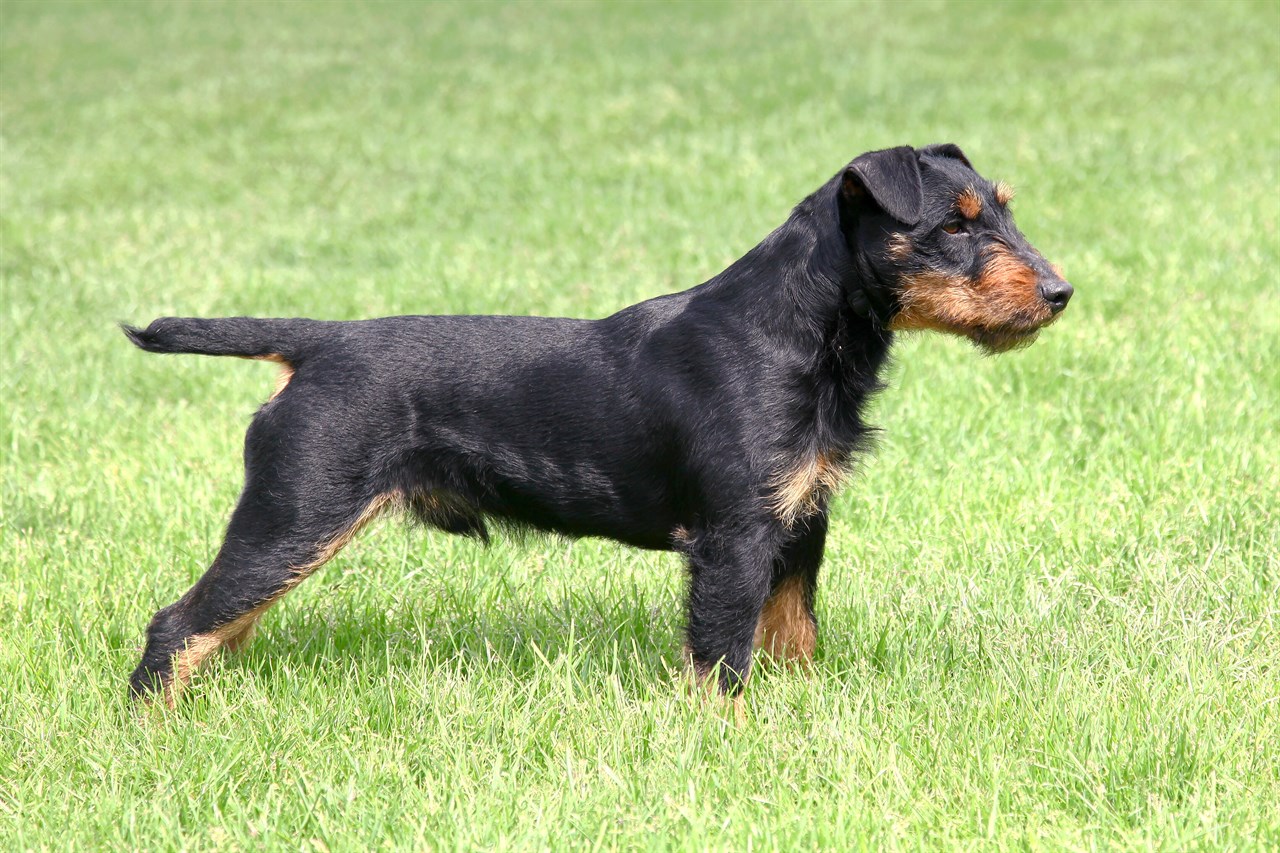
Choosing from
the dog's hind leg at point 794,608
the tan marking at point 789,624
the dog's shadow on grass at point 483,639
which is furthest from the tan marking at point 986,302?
the dog's shadow on grass at point 483,639

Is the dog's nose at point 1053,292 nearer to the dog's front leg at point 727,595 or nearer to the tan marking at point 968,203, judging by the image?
the tan marking at point 968,203

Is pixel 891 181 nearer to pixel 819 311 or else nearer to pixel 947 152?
pixel 819 311

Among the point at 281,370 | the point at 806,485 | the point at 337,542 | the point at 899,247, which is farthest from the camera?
the point at 281,370

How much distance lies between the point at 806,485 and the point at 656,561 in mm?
1632

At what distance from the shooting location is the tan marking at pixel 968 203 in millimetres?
4113

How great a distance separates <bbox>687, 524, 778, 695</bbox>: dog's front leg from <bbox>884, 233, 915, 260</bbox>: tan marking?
96cm

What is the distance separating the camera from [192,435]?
678 centimetres

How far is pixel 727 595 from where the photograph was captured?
4020 millimetres

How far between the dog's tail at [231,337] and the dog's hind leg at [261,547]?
0.27m

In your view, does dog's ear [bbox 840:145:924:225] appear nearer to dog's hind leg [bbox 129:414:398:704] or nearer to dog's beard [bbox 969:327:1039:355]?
dog's beard [bbox 969:327:1039:355]

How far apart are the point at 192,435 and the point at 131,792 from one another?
3.38 meters

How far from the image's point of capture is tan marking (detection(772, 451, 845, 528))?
3.95 meters

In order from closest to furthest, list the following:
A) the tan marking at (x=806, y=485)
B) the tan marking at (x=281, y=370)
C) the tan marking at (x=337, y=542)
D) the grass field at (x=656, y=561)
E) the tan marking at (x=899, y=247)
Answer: the grass field at (x=656, y=561)
the tan marking at (x=806, y=485)
the tan marking at (x=899, y=247)
the tan marking at (x=337, y=542)
the tan marking at (x=281, y=370)

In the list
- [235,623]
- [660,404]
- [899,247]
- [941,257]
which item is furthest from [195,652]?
[941,257]
